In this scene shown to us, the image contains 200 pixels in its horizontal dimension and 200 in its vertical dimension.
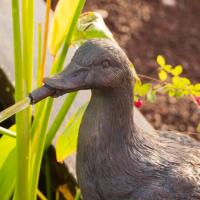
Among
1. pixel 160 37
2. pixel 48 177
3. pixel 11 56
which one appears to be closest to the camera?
pixel 48 177

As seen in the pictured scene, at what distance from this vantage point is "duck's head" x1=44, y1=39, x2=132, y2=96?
659 millimetres

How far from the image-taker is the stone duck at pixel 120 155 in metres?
0.69

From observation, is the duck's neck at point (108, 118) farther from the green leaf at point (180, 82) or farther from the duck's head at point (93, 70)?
the green leaf at point (180, 82)

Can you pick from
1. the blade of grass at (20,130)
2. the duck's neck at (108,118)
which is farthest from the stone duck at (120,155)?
the blade of grass at (20,130)

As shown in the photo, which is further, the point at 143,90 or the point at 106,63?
the point at 143,90

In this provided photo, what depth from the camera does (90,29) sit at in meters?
0.88

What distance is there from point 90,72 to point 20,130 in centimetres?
22

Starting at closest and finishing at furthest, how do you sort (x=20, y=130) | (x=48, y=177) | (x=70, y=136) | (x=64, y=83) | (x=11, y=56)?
(x=64, y=83)
(x=20, y=130)
(x=70, y=136)
(x=48, y=177)
(x=11, y=56)

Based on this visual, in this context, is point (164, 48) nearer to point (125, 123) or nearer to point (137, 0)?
point (137, 0)

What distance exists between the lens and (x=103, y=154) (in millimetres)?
729

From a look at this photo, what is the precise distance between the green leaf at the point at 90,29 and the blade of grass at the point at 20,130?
124mm

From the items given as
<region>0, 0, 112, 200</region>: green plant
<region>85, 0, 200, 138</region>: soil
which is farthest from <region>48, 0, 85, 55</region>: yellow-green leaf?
<region>85, 0, 200, 138</region>: soil

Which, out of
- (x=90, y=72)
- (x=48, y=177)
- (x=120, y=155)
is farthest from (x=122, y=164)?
(x=48, y=177)

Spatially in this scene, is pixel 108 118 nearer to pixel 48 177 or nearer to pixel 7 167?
pixel 7 167
